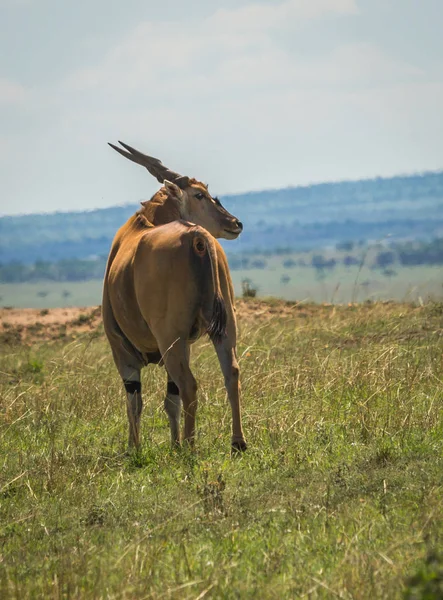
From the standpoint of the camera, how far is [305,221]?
93875 mm

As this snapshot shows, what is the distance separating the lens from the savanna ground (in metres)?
4.71

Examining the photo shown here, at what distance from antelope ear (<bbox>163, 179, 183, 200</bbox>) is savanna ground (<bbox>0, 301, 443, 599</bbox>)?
5.57ft

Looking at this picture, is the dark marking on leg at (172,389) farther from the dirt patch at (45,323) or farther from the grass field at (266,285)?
the grass field at (266,285)

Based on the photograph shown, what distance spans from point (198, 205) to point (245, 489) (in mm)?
3597

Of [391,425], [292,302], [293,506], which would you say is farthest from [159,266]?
[292,302]

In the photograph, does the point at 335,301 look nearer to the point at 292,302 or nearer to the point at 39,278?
the point at 292,302

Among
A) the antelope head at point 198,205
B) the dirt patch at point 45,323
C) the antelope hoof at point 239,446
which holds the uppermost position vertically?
the antelope head at point 198,205

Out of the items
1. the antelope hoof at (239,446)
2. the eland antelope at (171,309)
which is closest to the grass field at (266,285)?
the eland antelope at (171,309)

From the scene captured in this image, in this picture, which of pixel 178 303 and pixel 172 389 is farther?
pixel 172 389

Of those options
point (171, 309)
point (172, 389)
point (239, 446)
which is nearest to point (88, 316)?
point (172, 389)

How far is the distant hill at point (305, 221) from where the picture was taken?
2960 inches

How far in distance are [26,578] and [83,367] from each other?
688 cm

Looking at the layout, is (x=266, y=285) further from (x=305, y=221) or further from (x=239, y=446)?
(x=239, y=446)

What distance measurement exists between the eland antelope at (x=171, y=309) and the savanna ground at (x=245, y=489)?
320 millimetres
